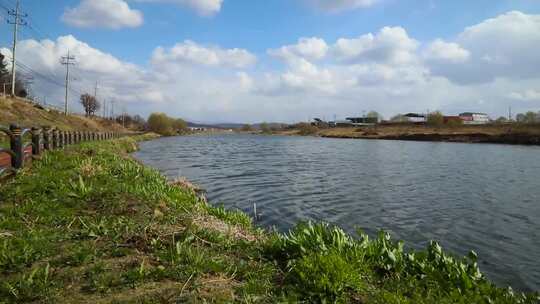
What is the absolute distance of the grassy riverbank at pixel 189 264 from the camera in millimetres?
4172

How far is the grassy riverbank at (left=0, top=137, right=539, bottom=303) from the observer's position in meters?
4.17

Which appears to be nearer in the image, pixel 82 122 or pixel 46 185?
pixel 46 185

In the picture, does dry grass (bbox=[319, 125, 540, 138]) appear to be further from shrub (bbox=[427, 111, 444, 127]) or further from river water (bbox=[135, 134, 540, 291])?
river water (bbox=[135, 134, 540, 291])

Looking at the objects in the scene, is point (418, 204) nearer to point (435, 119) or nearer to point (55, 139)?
point (55, 139)

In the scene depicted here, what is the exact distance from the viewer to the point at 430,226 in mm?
12242

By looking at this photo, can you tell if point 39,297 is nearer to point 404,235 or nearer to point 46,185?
point 46,185

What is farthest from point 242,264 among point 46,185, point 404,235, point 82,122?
point 82,122

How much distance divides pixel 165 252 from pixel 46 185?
5302 mm

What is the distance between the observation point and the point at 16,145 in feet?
34.6

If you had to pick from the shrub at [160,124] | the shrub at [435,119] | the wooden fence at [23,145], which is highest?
the shrub at [435,119]

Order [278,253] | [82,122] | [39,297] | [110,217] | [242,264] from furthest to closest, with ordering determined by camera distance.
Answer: [82,122], [110,217], [278,253], [242,264], [39,297]

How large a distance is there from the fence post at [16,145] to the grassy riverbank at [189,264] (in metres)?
3.78

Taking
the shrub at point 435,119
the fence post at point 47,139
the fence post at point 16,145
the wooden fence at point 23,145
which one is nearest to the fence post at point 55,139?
the wooden fence at point 23,145

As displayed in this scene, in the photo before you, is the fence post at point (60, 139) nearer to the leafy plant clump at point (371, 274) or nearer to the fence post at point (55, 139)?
the fence post at point (55, 139)
